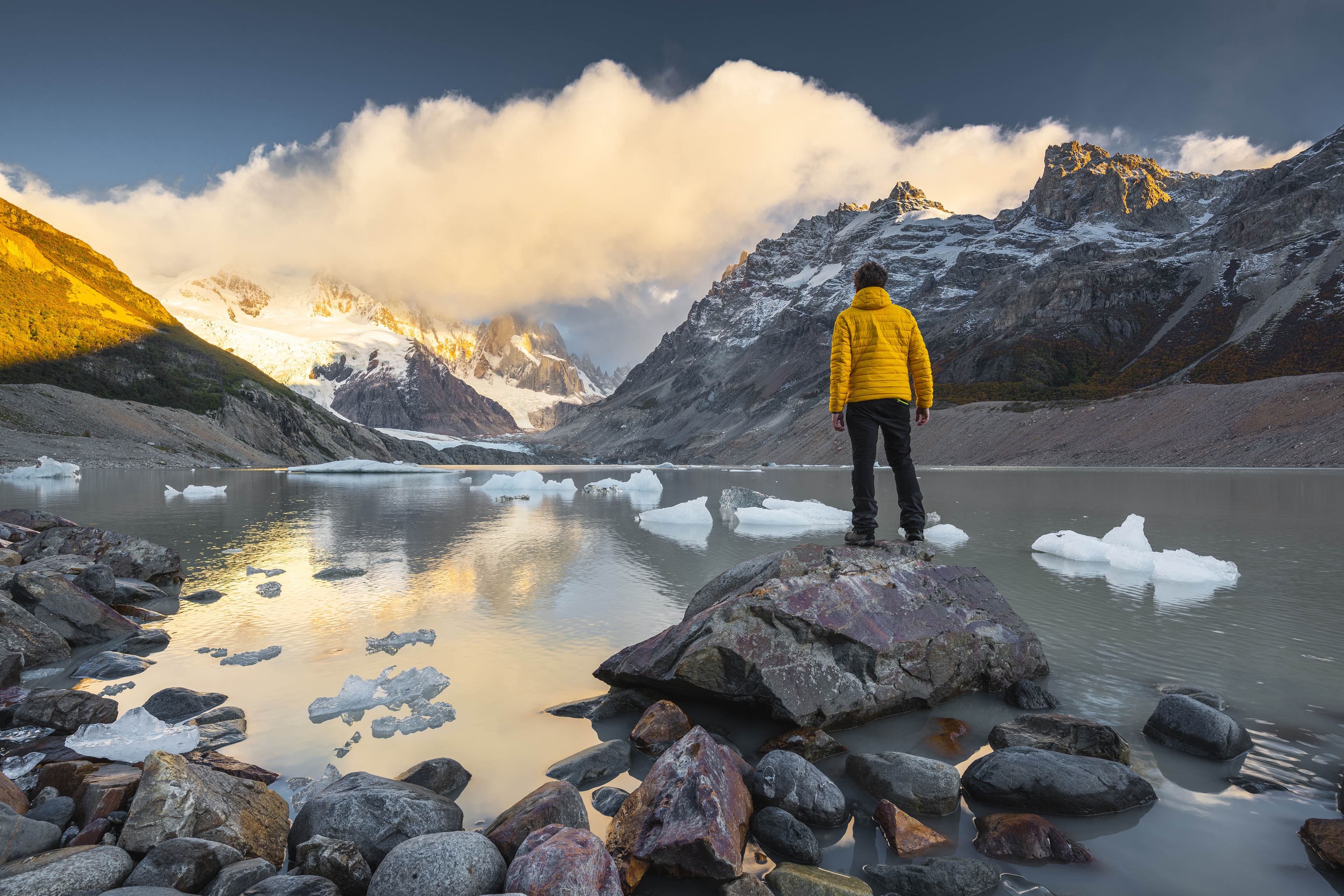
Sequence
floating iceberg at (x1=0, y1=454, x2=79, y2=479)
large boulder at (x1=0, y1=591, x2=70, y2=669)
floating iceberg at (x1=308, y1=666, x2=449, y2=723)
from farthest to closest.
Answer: floating iceberg at (x1=0, y1=454, x2=79, y2=479), large boulder at (x1=0, y1=591, x2=70, y2=669), floating iceberg at (x1=308, y1=666, x2=449, y2=723)

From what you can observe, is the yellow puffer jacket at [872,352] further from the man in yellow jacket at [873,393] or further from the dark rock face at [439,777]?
the dark rock face at [439,777]

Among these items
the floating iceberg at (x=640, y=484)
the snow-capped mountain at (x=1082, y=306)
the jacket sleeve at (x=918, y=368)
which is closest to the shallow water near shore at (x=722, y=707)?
the jacket sleeve at (x=918, y=368)

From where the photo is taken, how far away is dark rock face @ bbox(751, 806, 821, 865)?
3.54m

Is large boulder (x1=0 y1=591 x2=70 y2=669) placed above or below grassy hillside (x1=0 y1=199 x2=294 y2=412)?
below

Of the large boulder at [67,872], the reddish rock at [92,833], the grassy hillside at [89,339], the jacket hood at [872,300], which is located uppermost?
the grassy hillside at [89,339]

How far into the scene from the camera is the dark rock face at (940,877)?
127 inches

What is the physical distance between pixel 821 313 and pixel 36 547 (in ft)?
548

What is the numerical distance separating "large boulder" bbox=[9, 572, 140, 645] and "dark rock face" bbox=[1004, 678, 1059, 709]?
31.4 feet

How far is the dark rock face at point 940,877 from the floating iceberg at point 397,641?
564 cm

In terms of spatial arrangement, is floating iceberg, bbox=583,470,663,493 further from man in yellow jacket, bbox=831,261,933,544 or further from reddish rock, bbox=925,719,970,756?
reddish rock, bbox=925,719,970,756

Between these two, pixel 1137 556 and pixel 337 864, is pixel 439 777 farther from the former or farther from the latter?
pixel 1137 556

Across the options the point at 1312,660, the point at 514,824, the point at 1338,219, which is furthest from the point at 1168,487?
the point at 1338,219

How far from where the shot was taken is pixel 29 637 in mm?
6734

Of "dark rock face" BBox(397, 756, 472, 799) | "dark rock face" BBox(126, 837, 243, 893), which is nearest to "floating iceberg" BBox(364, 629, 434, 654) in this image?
"dark rock face" BBox(397, 756, 472, 799)
